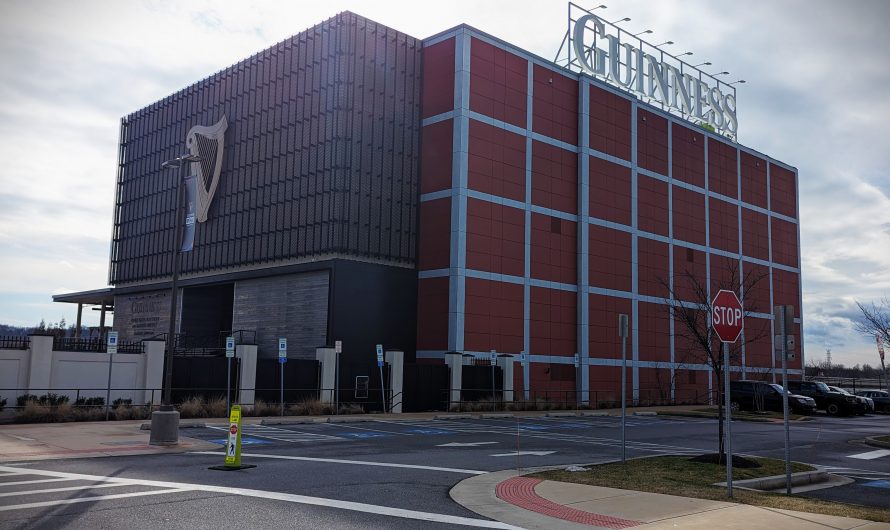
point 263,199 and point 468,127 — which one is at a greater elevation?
point 468,127

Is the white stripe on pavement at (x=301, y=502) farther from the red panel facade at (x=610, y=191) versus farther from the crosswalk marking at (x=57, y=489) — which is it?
the red panel facade at (x=610, y=191)

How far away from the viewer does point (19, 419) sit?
2688 centimetres

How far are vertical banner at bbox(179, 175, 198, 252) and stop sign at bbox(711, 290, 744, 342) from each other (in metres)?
47.2

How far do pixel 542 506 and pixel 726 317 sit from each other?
14.1ft

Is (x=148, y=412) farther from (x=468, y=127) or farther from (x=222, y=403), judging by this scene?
(x=468, y=127)

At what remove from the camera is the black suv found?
147ft

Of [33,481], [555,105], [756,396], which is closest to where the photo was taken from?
[33,481]

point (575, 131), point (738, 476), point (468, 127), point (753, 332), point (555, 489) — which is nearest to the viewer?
point (555, 489)

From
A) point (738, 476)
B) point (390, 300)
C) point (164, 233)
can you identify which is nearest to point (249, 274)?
point (390, 300)

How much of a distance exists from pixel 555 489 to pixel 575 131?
40.8 m

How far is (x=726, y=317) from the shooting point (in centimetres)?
1236

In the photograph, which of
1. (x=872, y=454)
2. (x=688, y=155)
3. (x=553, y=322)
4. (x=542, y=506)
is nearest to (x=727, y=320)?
(x=542, y=506)

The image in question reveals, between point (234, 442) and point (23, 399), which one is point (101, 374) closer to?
point (23, 399)

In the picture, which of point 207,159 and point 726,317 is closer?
point 726,317
